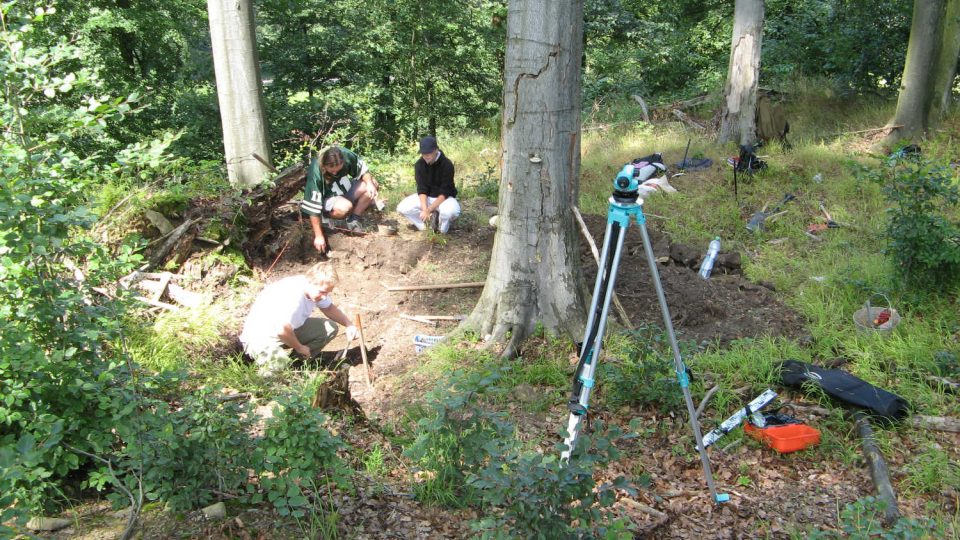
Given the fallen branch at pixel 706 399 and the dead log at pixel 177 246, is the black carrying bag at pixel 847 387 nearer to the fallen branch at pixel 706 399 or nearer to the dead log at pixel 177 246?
the fallen branch at pixel 706 399

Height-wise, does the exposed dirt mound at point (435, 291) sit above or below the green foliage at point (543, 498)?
below

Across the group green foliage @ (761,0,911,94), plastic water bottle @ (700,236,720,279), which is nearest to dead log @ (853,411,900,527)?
plastic water bottle @ (700,236,720,279)

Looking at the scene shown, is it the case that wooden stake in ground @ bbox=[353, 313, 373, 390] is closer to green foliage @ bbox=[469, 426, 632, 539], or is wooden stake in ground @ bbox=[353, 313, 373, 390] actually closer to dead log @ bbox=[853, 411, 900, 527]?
green foliage @ bbox=[469, 426, 632, 539]

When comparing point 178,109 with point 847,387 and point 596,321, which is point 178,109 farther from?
point 847,387

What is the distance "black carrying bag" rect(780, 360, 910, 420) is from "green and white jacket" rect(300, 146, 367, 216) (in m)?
4.73

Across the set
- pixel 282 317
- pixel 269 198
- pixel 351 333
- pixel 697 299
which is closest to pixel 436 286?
pixel 351 333

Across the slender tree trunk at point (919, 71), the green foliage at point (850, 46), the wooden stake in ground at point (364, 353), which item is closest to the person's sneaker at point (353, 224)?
the wooden stake in ground at point (364, 353)

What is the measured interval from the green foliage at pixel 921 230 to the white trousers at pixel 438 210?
13.7 feet

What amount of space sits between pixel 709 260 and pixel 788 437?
10.1 feet

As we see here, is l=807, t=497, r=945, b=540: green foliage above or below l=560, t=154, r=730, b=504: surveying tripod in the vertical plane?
below

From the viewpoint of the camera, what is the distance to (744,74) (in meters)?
10.8

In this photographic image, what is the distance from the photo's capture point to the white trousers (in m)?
7.61

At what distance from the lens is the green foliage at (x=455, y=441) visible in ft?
10.4

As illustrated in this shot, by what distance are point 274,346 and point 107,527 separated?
2.29 metres
